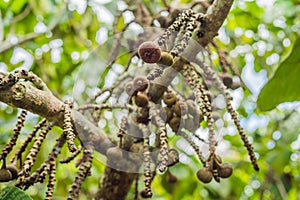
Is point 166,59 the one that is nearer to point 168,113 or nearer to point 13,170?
point 168,113

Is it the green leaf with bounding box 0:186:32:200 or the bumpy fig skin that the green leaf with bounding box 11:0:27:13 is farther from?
the green leaf with bounding box 0:186:32:200

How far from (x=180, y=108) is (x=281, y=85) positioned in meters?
0.42

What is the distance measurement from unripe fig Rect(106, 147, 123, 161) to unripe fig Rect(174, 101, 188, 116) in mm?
164

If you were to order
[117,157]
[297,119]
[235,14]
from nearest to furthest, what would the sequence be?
[117,157] < [297,119] < [235,14]

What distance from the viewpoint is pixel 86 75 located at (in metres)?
1.69

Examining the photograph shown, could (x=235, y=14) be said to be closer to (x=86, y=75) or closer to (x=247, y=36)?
(x=247, y=36)

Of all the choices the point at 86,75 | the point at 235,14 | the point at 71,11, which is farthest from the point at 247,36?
the point at 86,75

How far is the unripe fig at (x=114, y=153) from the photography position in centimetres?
113

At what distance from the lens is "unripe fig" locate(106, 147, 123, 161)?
1130 millimetres

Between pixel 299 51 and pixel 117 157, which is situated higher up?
pixel 299 51

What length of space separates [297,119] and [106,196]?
1.18 metres

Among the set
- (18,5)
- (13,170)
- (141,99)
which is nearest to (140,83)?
(141,99)

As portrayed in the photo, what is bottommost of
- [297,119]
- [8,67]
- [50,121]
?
[8,67]

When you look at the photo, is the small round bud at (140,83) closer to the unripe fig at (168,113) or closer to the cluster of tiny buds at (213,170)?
the unripe fig at (168,113)
